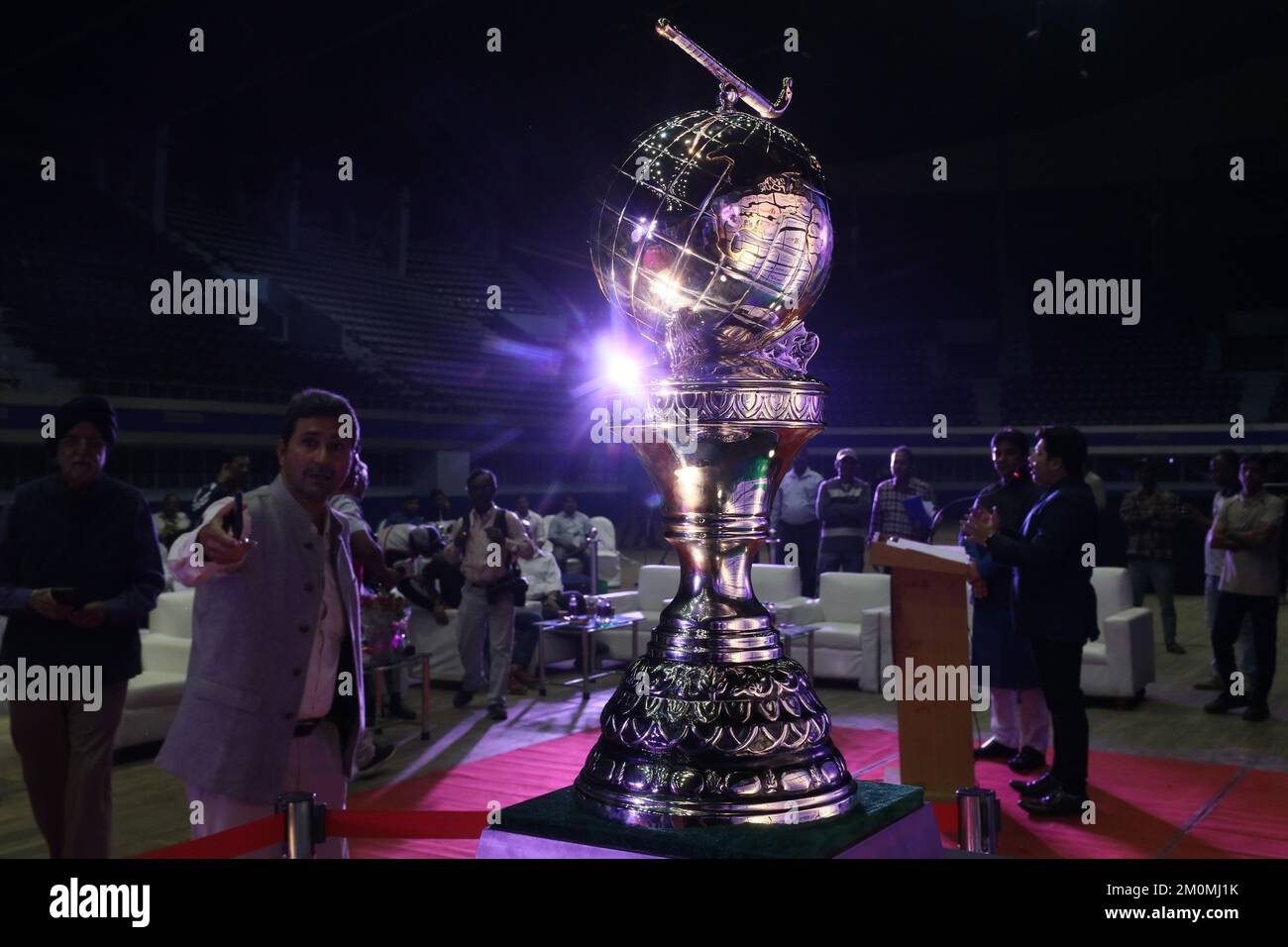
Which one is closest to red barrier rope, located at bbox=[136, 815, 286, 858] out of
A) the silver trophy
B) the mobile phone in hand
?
the silver trophy

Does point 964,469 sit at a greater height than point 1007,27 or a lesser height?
lesser

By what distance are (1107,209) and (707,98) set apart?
337 inches

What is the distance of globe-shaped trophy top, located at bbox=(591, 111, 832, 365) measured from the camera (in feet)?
4.00

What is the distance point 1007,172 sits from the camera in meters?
20.9

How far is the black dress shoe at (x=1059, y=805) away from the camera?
14.9ft

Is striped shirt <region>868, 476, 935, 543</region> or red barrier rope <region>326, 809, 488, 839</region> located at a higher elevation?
striped shirt <region>868, 476, 935, 543</region>

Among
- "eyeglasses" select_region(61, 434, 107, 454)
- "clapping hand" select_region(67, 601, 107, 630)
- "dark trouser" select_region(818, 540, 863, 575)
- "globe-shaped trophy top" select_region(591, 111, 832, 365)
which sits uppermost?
"globe-shaped trophy top" select_region(591, 111, 832, 365)

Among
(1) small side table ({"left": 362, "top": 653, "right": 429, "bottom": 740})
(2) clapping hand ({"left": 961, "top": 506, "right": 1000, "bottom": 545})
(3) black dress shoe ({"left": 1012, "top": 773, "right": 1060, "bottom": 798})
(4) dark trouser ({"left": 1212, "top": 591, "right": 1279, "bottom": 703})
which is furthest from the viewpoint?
(4) dark trouser ({"left": 1212, "top": 591, "right": 1279, "bottom": 703})

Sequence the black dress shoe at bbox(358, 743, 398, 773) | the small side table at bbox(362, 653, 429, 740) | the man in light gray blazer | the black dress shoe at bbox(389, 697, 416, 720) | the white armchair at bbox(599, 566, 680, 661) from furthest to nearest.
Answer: the white armchair at bbox(599, 566, 680, 661) → the black dress shoe at bbox(389, 697, 416, 720) → the small side table at bbox(362, 653, 429, 740) → the black dress shoe at bbox(358, 743, 398, 773) → the man in light gray blazer

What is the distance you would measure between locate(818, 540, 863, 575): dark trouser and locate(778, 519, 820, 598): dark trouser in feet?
Result: 2.37

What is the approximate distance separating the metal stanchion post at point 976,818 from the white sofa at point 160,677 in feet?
15.9

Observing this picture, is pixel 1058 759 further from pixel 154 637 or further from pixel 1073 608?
pixel 154 637

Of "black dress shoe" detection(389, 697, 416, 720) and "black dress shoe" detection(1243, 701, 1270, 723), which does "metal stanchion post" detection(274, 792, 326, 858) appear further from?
"black dress shoe" detection(1243, 701, 1270, 723)
